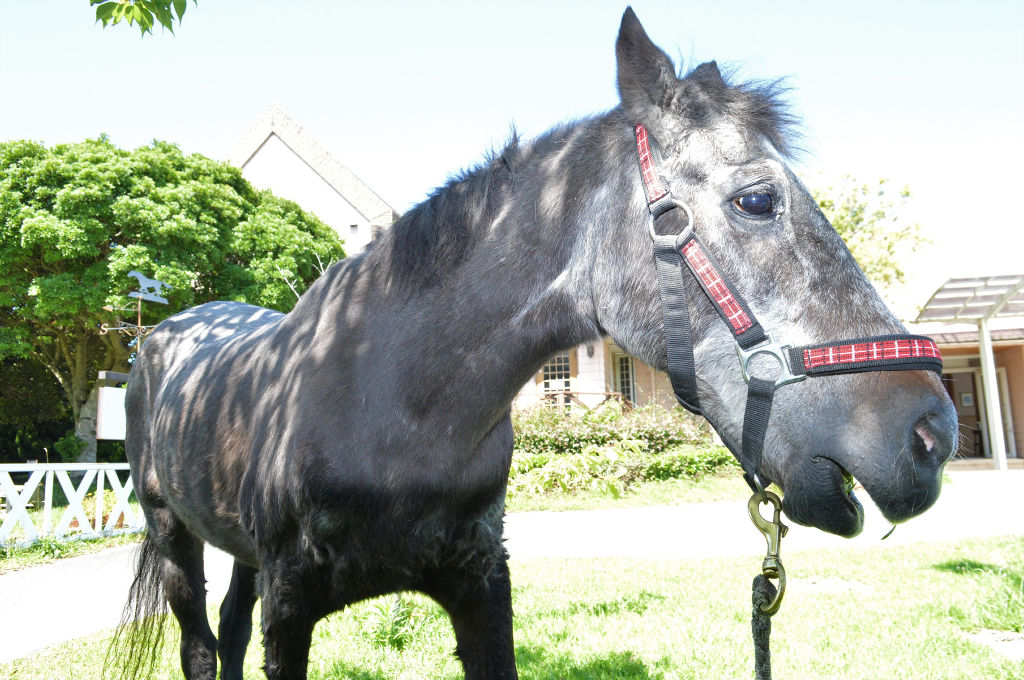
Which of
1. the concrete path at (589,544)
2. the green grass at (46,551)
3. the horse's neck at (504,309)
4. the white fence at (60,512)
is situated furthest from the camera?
the white fence at (60,512)

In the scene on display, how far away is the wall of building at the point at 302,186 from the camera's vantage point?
25938 mm

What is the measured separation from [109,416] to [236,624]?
660cm

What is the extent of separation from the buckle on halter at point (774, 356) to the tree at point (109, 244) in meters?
16.6

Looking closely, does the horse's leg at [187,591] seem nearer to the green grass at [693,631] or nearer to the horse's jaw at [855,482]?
the green grass at [693,631]

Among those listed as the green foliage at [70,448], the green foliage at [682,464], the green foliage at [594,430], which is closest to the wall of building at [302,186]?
the green foliage at [70,448]

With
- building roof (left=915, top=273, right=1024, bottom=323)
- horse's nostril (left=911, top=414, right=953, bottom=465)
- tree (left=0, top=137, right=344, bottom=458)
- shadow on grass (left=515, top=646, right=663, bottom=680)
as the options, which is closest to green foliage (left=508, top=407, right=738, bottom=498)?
building roof (left=915, top=273, right=1024, bottom=323)

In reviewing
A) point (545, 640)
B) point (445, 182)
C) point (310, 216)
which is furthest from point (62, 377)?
point (445, 182)

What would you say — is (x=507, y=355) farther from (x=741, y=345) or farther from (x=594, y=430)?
(x=594, y=430)

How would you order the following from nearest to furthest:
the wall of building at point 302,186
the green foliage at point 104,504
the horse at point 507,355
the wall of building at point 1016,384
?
the horse at point 507,355, the green foliage at point 104,504, the wall of building at point 1016,384, the wall of building at point 302,186

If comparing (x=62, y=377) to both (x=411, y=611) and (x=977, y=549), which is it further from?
(x=977, y=549)

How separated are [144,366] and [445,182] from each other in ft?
10.0

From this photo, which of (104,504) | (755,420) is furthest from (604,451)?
(755,420)

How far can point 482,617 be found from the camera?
231 cm

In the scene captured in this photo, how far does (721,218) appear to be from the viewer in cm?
167
